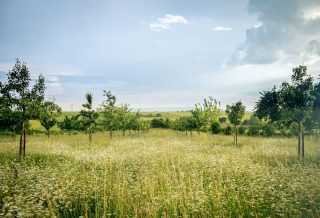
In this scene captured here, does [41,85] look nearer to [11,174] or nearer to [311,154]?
[11,174]

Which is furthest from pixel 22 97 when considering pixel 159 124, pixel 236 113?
pixel 159 124

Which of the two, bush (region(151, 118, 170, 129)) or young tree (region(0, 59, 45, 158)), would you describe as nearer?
young tree (region(0, 59, 45, 158))

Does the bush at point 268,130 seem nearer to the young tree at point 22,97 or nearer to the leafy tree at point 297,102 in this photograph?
the leafy tree at point 297,102

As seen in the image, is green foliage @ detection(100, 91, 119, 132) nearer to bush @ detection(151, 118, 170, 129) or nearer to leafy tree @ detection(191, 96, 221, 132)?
leafy tree @ detection(191, 96, 221, 132)

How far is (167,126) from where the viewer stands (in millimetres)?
74000

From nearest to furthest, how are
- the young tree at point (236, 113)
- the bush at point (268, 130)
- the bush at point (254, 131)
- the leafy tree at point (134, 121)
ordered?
1. the young tree at point (236, 113)
2. the bush at point (268, 130)
3. the bush at point (254, 131)
4. the leafy tree at point (134, 121)

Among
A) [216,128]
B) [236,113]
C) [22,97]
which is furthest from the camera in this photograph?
[216,128]

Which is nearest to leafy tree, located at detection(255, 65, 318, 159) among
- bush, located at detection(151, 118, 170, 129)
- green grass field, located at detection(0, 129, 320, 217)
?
green grass field, located at detection(0, 129, 320, 217)

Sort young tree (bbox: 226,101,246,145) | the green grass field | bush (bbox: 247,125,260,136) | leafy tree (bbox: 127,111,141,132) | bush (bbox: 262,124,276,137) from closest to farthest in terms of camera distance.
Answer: the green grass field, young tree (bbox: 226,101,246,145), bush (bbox: 262,124,276,137), bush (bbox: 247,125,260,136), leafy tree (bbox: 127,111,141,132)

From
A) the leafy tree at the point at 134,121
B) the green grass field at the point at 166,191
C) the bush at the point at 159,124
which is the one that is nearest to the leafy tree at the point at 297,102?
the green grass field at the point at 166,191

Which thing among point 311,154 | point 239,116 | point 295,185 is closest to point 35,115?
point 295,185

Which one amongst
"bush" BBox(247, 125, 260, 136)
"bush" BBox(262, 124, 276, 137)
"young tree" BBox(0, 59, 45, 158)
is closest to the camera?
"young tree" BBox(0, 59, 45, 158)

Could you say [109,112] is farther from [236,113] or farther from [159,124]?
[159,124]

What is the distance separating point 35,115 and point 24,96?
1245mm
